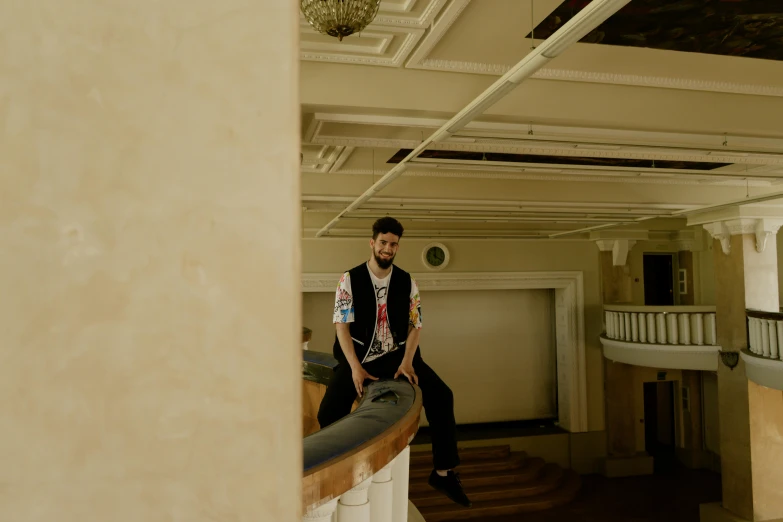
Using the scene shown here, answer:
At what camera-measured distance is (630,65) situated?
4.64 meters

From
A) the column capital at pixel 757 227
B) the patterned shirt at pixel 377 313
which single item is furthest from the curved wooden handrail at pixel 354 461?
the column capital at pixel 757 227

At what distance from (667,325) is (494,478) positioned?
5018 millimetres

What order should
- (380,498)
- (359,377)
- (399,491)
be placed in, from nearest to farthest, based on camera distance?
(380,498), (399,491), (359,377)

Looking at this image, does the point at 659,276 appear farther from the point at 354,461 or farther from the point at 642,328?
the point at 354,461

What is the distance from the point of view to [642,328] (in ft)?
39.2

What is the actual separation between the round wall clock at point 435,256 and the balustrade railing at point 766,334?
6.25m

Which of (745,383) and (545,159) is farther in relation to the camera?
(745,383)

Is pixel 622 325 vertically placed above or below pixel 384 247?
below

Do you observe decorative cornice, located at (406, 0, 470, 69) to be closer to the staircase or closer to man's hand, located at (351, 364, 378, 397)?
man's hand, located at (351, 364, 378, 397)

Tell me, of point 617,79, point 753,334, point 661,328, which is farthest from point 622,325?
point 617,79

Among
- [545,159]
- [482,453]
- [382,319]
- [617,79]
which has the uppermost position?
[617,79]

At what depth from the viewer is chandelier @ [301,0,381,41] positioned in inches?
105

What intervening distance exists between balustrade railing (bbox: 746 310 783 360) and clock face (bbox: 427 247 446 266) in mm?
6327

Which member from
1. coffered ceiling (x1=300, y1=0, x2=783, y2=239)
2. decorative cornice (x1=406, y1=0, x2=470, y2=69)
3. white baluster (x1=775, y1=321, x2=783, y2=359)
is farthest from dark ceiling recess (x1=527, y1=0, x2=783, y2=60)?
white baluster (x1=775, y1=321, x2=783, y2=359)
